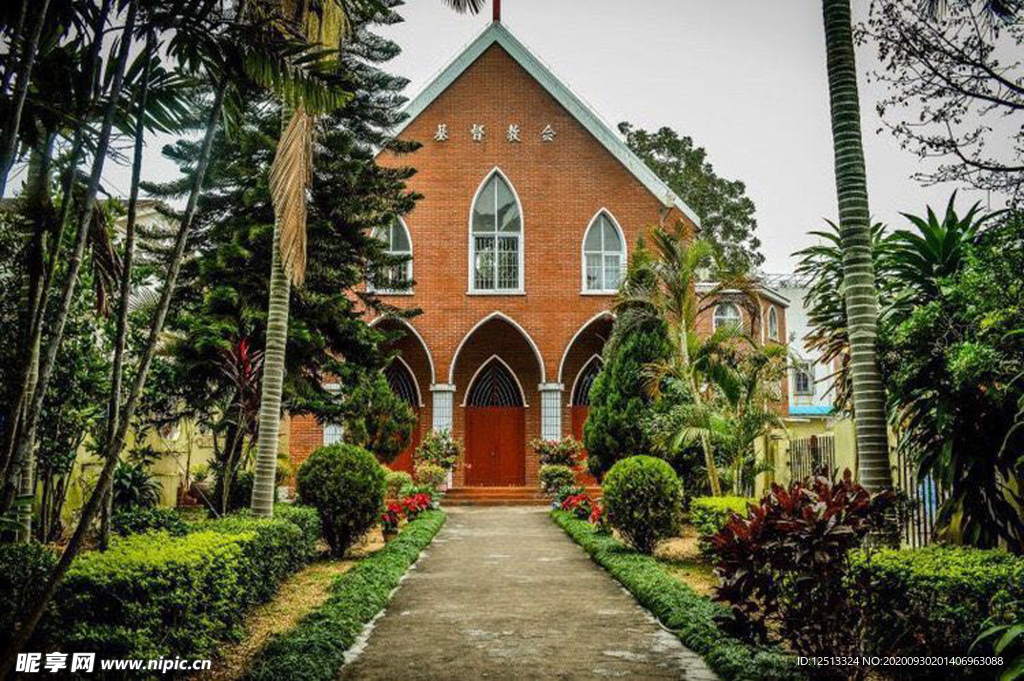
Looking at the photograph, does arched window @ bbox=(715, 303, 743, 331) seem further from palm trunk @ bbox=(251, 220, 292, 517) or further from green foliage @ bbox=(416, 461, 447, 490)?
palm trunk @ bbox=(251, 220, 292, 517)

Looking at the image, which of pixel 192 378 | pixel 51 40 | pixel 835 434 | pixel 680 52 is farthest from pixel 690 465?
pixel 51 40

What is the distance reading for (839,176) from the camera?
657cm

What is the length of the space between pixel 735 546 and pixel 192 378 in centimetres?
820

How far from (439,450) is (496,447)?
315 centimetres

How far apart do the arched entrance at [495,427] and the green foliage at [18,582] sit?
18.7 metres

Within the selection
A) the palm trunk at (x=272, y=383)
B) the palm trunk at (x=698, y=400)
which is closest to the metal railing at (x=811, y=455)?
the palm trunk at (x=698, y=400)

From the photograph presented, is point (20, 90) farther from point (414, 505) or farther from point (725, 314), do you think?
point (725, 314)

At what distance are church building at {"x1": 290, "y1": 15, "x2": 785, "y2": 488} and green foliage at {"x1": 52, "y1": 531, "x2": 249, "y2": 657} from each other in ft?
55.9

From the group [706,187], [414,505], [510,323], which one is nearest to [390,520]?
[414,505]

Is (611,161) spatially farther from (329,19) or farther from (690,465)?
(329,19)

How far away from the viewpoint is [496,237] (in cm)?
2344

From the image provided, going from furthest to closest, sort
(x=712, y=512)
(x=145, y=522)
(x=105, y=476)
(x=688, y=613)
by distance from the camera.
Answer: (x=712, y=512)
(x=145, y=522)
(x=688, y=613)
(x=105, y=476)

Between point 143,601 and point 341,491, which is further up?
point 341,491

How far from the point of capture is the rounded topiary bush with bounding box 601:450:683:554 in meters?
11.0
